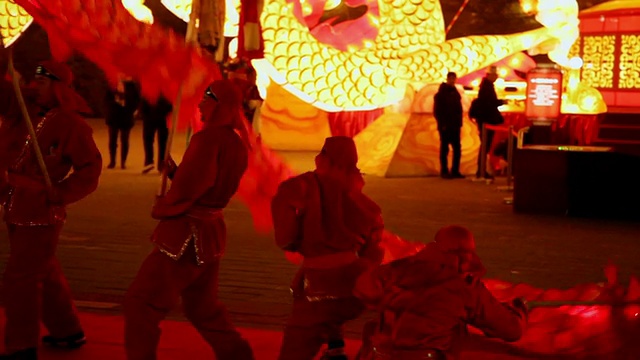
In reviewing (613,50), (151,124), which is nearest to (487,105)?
(151,124)

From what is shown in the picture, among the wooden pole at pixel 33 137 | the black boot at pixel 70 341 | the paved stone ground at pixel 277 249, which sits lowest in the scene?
the paved stone ground at pixel 277 249

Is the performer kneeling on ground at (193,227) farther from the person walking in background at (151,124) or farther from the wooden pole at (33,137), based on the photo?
the person walking in background at (151,124)

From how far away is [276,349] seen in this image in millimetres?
5191

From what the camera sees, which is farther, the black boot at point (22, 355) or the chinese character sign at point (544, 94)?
the chinese character sign at point (544, 94)

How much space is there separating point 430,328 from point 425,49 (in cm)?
1097

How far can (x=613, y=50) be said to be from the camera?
17.7 metres

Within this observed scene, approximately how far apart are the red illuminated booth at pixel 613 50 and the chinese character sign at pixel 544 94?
670cm

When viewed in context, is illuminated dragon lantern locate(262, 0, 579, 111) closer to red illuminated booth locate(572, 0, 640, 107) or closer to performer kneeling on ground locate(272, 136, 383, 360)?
red illuminated booth locate(572, 0, 640, 107)

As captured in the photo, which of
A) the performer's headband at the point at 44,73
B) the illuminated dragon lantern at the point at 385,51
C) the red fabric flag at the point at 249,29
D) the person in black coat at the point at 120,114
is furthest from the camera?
the person in black coat at the point at 120,114

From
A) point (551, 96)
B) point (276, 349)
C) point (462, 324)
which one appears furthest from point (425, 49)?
point (462, 324)

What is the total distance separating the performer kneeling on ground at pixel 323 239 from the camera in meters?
4.18

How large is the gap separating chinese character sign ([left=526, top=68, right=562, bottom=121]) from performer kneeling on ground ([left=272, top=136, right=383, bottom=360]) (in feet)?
24.2

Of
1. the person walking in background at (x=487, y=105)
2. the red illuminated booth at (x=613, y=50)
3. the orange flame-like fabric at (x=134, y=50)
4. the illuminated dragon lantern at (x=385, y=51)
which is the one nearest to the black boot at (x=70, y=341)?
the orange flame-like fabric at (x=134, y=50)

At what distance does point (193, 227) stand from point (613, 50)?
14.5 metres
